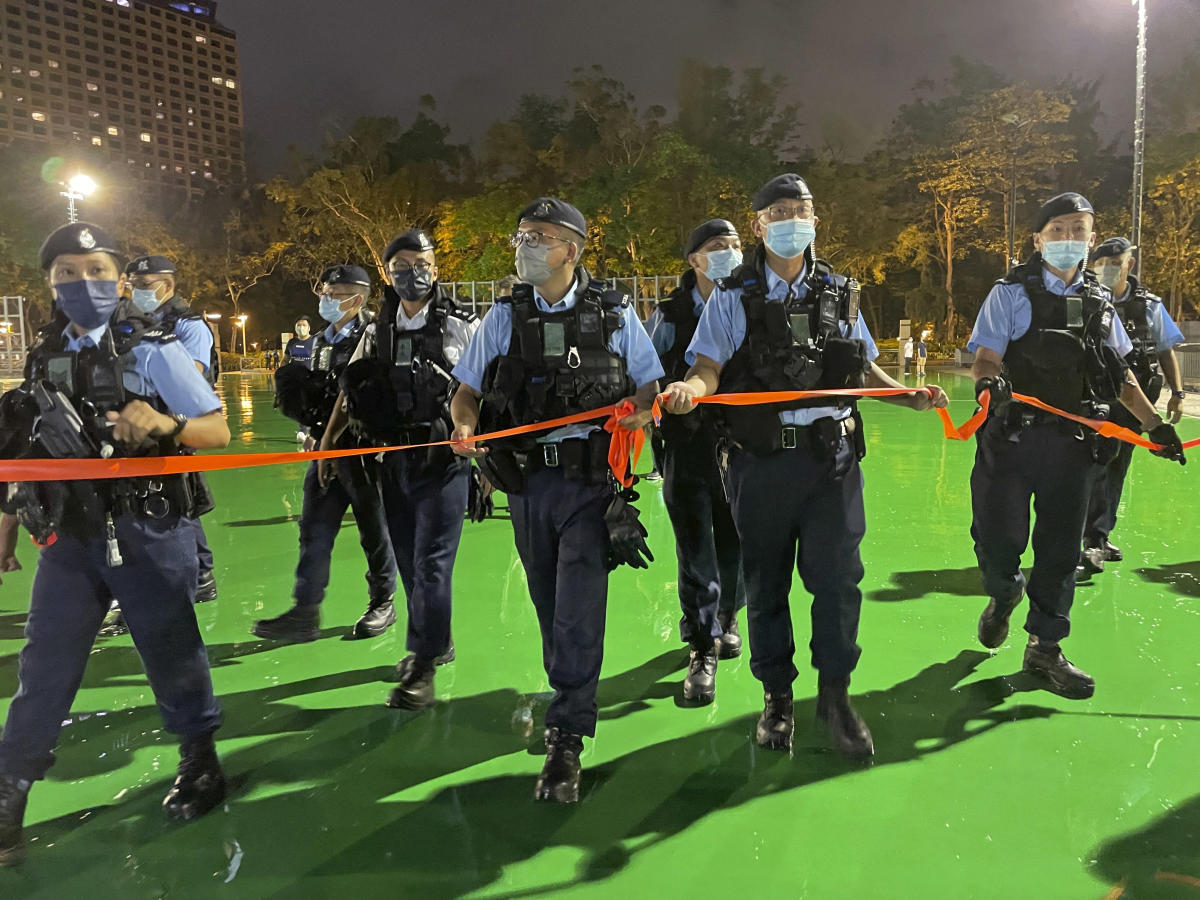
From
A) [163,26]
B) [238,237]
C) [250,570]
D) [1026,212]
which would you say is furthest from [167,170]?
[250,570]

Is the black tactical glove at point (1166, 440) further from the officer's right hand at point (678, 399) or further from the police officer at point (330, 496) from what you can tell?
the police officer at point (330, 496)

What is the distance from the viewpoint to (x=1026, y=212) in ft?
133

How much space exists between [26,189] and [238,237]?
11987mm

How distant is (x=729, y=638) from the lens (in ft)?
14.3

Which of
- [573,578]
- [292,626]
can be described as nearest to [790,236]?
[573,578]

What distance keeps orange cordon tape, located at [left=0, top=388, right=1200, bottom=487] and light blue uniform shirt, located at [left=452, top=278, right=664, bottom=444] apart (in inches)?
7.0

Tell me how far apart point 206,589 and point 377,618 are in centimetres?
135

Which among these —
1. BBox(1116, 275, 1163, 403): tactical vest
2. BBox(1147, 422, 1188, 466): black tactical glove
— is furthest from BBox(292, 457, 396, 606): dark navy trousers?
BBox(1116, 275, 1163, 403): tactical vest

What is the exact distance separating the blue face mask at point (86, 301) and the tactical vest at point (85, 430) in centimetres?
Answer: 7

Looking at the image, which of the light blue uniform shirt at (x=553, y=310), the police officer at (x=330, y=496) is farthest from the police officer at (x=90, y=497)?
→ the police officer at (x=330, y=496)

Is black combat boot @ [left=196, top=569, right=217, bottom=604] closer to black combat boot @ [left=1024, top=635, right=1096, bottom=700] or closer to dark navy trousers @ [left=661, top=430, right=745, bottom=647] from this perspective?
dark navy trousers @ [left=661, top=430, right=745, bottom=647]

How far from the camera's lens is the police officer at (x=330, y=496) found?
15.2 feet

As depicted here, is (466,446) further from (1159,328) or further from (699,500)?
(1159,328)

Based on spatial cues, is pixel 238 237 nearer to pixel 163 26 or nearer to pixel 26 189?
pixel 26 189
